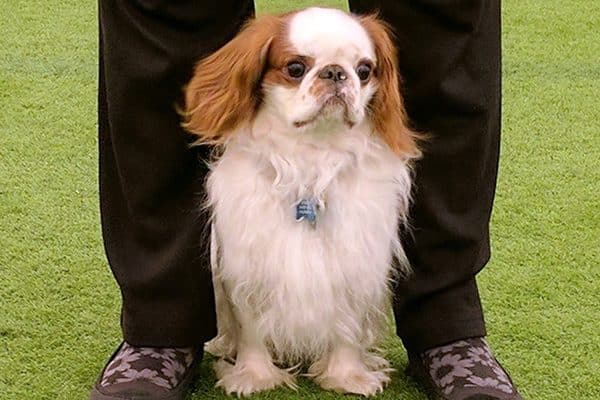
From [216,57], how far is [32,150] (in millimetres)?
1381

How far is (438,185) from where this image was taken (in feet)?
6.16

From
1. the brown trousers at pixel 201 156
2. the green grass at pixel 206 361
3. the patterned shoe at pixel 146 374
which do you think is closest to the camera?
the brown trousers at pixel 201 156

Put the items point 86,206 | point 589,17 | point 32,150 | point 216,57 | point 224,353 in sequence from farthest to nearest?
1. point 589,17
2. point 32,150
3. point 86,206
4. point 224,353
5. point 216,57

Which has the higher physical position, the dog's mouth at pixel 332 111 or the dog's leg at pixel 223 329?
the dog's mouth at pixel 332 111

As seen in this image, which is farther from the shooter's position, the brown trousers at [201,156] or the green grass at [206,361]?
the green grass at [206,361]

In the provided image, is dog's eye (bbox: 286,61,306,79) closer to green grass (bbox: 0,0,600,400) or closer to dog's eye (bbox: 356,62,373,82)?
dog's eye (bbox: 356,62,373,82)

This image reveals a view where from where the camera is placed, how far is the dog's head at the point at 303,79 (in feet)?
5.41

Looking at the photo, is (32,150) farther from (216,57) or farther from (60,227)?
(216,57)

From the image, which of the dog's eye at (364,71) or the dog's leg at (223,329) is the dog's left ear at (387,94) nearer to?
the dog's eye at (364,71)

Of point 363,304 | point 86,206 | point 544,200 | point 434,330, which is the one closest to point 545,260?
point 544,200

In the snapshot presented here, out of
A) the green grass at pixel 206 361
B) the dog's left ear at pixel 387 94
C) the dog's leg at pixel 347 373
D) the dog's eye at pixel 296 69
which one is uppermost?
the dog's eye at pixel 296 69

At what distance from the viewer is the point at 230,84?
1.70 metres

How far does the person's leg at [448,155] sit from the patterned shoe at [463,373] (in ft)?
0.05

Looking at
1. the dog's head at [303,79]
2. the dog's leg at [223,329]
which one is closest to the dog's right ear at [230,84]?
the dog's head at [303,79]
